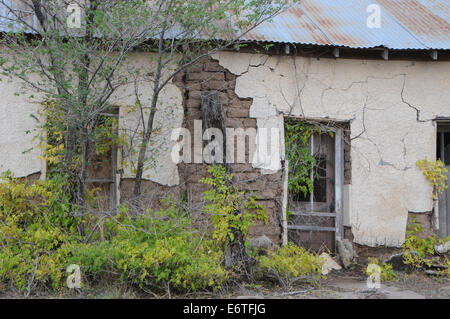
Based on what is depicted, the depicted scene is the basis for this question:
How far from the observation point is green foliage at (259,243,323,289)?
5.21 m

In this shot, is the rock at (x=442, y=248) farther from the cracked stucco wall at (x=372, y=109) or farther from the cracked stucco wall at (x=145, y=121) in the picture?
the cracked stucco wall at (x=145, y=121)

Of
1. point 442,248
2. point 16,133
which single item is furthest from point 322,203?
point 16,133

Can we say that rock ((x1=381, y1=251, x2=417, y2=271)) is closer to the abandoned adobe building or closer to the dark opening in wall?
the abandoned adobe building

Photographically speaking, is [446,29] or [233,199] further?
[446,29]

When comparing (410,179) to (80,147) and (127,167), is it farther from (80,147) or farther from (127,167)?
(80,147)

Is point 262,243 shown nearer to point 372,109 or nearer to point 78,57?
point 372,109

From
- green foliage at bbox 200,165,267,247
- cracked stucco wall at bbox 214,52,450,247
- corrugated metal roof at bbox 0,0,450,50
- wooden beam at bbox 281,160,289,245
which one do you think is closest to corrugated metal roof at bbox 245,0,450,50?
corrugated metal roof at bbox 0,0,450,50

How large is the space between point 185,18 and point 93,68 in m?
1.24

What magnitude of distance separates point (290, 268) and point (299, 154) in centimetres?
196

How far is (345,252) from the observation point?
637 cm

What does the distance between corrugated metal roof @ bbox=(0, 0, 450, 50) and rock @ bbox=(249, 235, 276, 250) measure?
261cm
